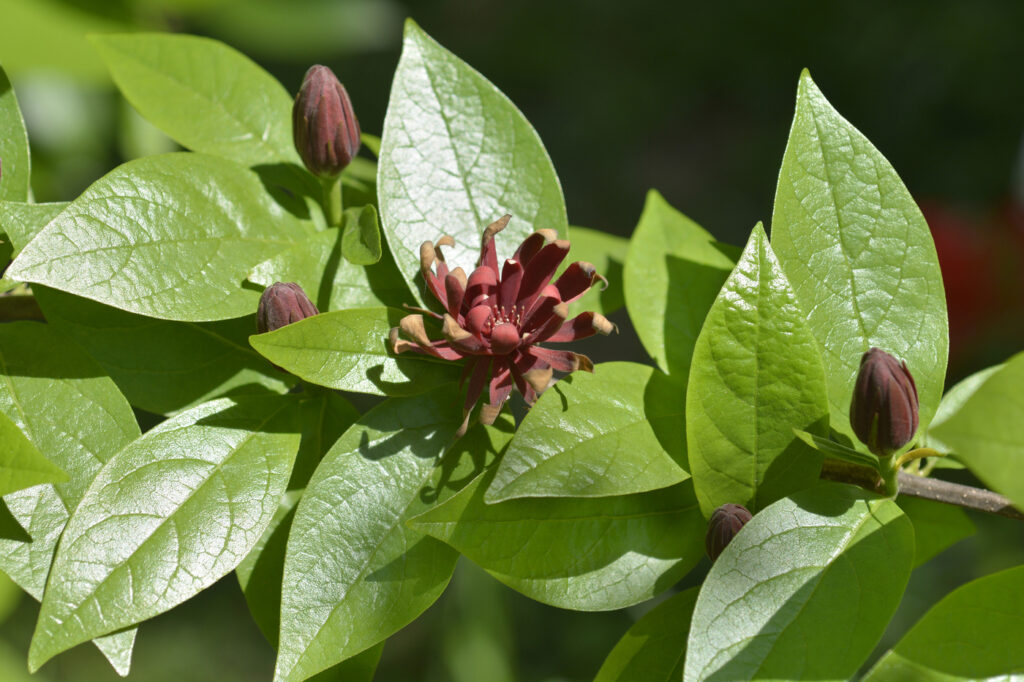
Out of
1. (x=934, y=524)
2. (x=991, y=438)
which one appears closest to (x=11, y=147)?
(x=991, y=438)

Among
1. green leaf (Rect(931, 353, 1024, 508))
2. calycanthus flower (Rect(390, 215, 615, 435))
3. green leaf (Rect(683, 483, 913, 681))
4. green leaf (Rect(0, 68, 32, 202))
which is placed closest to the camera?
green leaf (Rect(931, 353, 1024, 508))

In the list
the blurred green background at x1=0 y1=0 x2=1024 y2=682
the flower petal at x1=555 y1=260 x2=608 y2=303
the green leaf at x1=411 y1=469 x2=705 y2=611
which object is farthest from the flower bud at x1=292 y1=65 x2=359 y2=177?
the blurred green background at x1=0 y1=0 x2=1024 y2=682

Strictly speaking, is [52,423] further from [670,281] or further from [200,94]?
[670,281]

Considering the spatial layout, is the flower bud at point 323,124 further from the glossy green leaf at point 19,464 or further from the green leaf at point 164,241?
the glossy green leaf at point 19,464

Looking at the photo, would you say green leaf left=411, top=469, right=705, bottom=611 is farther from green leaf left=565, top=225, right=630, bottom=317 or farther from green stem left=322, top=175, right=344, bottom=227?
green stem left=322, top=175, right=344, bottom=227

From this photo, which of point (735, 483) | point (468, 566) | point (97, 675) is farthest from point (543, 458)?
point (97, 675)

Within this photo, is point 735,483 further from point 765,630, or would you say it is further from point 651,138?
point 651,138

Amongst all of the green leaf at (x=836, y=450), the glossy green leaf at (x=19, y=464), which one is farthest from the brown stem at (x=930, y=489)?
the glossy green leaf at (x=19, y=464)
